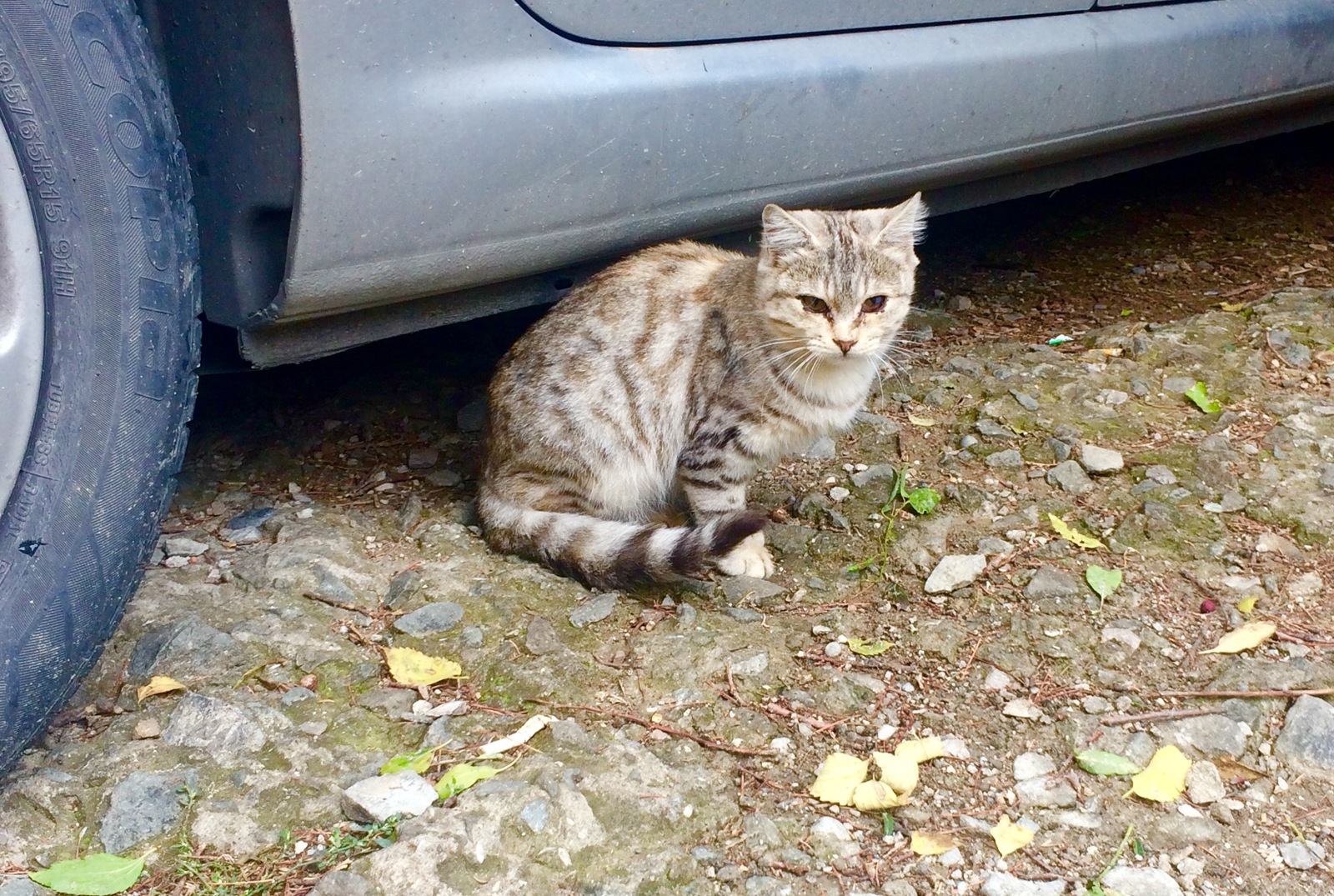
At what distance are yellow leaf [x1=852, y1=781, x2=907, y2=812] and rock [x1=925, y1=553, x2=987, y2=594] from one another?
0.73m

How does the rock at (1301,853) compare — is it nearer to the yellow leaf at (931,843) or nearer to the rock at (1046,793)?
the rock at (1046,793)

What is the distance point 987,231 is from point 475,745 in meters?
3.73

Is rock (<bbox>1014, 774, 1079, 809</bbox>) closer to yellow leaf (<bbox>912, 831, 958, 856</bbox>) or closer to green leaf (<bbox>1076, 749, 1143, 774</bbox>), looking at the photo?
green leaf (<bbox>1076, 749, 1143, 774</bbox>)

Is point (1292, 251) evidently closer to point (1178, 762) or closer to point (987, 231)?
point (987, 231)

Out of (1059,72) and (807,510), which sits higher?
(1059,72)

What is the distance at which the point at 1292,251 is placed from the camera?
4.58 meters

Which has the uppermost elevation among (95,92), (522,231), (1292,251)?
(95,92)

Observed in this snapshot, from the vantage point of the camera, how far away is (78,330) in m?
1.92

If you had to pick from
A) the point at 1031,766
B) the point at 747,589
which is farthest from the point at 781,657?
the point at 1031,766

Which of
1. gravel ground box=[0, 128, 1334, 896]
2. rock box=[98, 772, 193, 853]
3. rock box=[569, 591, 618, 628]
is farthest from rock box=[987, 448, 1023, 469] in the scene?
rock box=[98, 772, 193, 853]

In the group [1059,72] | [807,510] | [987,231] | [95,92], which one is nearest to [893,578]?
[807,510]

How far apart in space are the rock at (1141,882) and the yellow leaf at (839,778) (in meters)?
0.44

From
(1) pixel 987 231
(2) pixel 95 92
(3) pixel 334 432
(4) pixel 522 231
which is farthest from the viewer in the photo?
(1) pixel 987 231

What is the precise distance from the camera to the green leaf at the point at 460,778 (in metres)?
1.99
